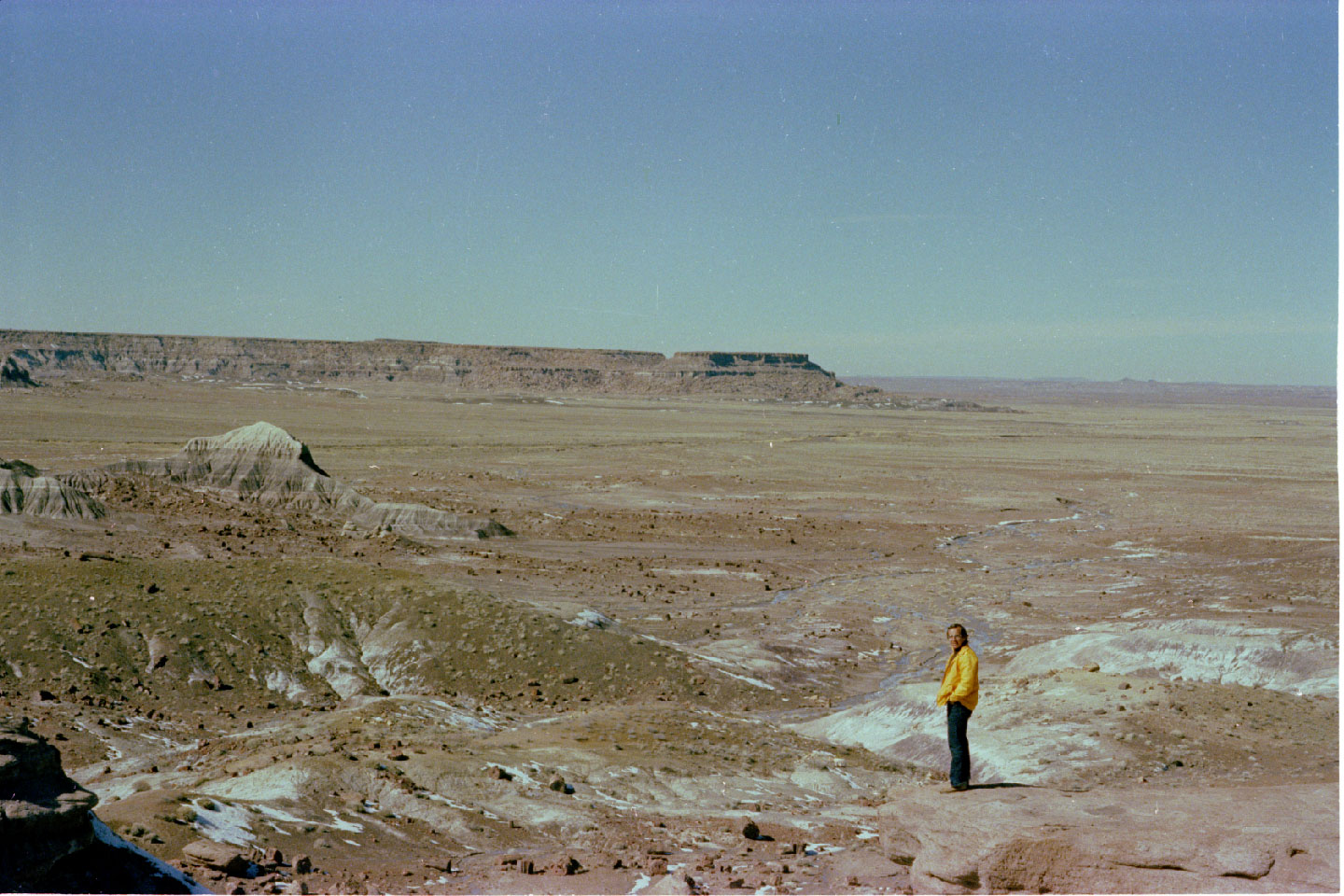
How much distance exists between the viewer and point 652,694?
22.7 metres

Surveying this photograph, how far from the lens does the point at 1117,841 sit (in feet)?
30.6

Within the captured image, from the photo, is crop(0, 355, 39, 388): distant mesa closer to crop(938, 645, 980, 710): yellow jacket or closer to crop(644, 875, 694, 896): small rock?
crop(644, 875, 694, 896): small rock

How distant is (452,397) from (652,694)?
174 metres

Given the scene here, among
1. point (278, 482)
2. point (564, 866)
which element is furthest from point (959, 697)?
point (278, 482)

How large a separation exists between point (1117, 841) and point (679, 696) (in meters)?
13.9

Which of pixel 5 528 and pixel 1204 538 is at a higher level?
pixel 5 528

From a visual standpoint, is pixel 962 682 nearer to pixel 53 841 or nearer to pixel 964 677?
pixel 964 677

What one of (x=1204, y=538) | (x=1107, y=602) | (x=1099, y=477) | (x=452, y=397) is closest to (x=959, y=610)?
(x=1107, y=602)

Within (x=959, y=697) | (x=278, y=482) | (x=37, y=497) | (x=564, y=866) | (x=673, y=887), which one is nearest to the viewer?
(x=673, y=887)

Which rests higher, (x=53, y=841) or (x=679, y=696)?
(x=53, y=841)

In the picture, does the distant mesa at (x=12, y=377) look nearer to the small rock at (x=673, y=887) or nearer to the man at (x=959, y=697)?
the small rock at (x=673, y=887)

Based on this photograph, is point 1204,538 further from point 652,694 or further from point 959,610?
point 652,694

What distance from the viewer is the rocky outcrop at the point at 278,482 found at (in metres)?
43.4

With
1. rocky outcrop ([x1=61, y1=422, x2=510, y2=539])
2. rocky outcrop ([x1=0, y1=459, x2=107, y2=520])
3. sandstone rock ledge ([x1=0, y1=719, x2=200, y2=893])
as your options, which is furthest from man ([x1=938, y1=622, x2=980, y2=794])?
rocky outcrop ([x1=61, y1=422, x2=510, y2=539])
